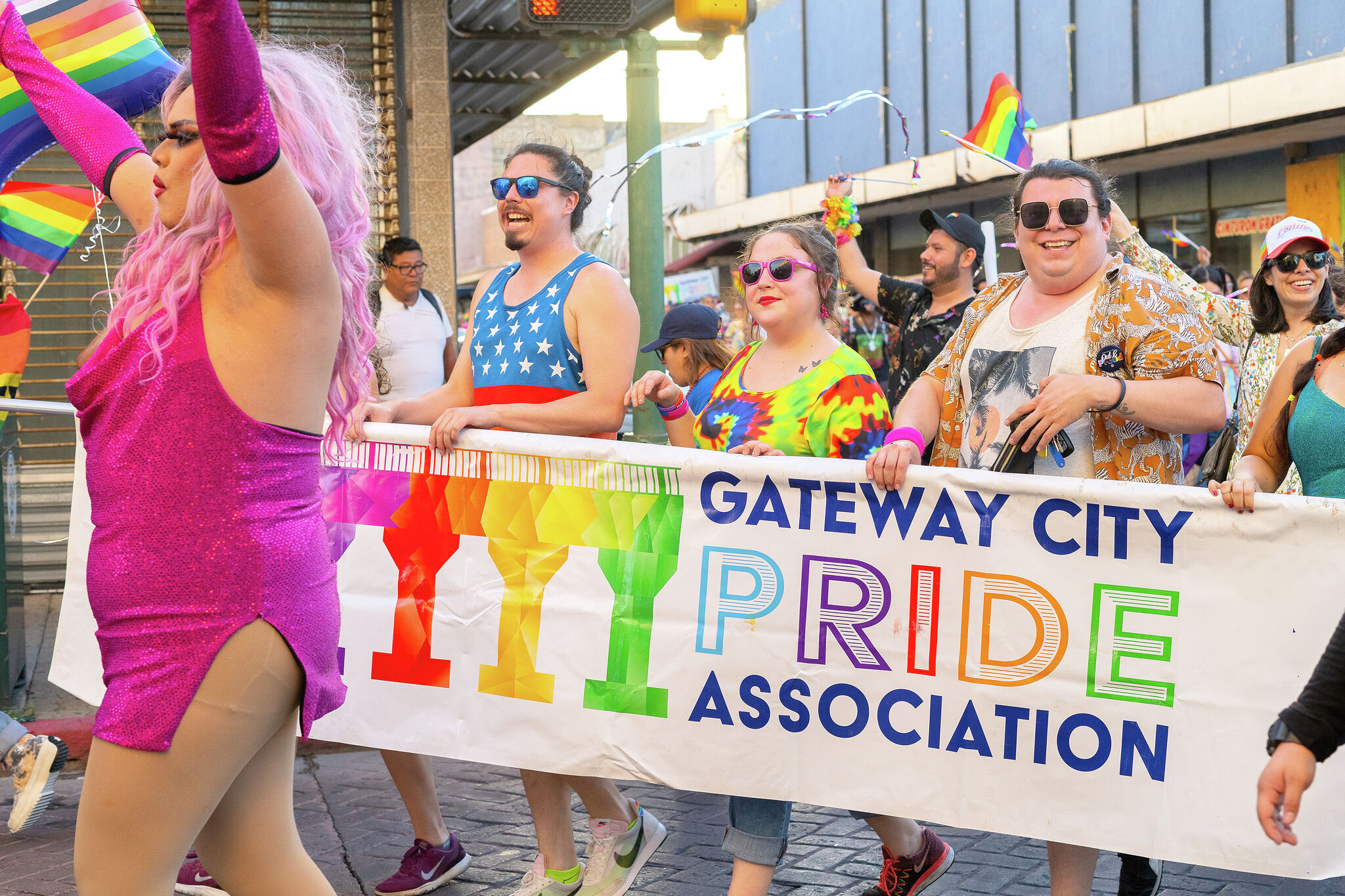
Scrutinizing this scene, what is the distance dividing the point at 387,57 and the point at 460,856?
662cm

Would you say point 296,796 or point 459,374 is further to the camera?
point 296,796

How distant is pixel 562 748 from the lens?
396cm

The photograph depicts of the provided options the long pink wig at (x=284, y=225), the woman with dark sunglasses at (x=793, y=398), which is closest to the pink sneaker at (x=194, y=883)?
the woman with dark sunglasses at (x=793, y=398)

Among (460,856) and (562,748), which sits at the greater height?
(562,748)

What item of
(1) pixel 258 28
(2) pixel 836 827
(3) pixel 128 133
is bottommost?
(2) pixel 836 827

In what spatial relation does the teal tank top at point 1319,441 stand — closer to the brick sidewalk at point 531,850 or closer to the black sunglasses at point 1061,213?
the black sunglasses at point 1061,213

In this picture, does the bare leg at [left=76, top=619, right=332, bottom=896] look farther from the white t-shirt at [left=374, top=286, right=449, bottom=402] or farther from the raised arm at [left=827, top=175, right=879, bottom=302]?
the white t-shirt at [left=374, top=286, right=449, bottom=402]

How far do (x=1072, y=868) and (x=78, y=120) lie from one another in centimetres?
295

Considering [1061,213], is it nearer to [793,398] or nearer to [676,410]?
[793,398]

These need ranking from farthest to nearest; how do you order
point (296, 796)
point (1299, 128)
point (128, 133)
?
point (1299, 128) → point (296, 796) → point (128, 133)

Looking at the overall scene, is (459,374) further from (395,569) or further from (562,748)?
(562,748)

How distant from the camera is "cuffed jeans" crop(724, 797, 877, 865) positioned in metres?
3.64

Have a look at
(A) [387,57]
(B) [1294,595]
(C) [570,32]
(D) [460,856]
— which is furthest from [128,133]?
(A) [387,57]

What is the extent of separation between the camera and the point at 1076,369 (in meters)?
3.49
